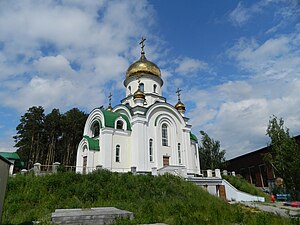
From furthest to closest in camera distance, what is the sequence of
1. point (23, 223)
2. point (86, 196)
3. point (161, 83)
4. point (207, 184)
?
point (161, 83)
point (207, 184)
point (86, 196)
point (23, 223)

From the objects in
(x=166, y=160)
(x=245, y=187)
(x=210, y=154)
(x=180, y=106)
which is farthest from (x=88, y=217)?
(x=210, y=154)

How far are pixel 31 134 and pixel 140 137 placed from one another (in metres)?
19.6

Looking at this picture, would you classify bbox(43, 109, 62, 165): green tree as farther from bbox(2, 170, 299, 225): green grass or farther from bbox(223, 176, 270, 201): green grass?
bbox(223, 176, 270, 201): green grass

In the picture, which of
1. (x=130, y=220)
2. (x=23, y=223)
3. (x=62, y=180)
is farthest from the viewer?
(x=62, y=180)

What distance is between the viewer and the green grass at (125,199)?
777cm

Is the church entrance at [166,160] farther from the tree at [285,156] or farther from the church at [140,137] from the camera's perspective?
the tree at [285,156]

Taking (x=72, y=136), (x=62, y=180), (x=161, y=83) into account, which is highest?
(x=161, y=83)

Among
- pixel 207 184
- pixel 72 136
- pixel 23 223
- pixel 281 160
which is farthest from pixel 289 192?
pixel 72 136

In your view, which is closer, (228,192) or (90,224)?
(90,224)

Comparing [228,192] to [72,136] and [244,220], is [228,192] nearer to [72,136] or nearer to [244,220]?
[244,220]

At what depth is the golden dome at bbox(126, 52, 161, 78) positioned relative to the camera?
1021 inches

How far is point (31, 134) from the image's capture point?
32.3m

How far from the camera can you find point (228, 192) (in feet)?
67.2

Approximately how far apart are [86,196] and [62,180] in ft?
6.80
